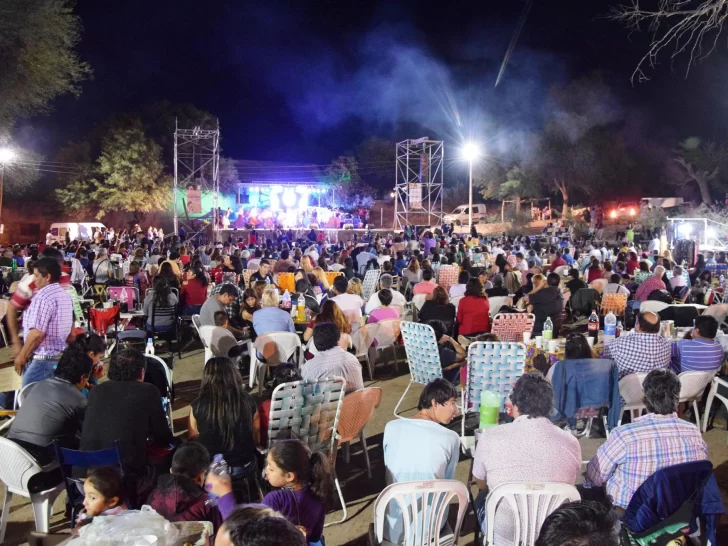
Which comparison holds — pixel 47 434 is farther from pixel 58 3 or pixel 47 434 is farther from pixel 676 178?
pixel 676 178

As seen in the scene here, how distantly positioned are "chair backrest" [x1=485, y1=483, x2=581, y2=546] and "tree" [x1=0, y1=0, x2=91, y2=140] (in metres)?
13.1

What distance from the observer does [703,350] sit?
560 centimetres

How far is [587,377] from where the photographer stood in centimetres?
480

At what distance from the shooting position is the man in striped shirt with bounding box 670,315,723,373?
5.61 metres

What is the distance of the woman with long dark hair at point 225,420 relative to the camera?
3.79 m

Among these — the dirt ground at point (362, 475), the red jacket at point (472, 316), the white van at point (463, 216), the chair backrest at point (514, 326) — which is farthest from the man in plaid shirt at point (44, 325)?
the white van at point (463, 216)

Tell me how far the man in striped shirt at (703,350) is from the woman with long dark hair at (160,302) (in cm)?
616

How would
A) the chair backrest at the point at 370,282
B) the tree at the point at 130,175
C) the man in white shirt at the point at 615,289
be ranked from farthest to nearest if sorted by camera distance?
1. the tree at the point at 130,175
2. the chair backrest at the point at 370,282
3. the man in white shirt at the point at 615,289

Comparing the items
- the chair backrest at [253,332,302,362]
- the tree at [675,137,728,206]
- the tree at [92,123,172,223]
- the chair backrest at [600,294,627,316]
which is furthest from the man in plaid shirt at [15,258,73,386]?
the tree at [675,137,728,206]

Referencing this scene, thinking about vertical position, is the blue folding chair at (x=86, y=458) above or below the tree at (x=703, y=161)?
below

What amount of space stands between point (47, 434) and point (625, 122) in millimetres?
43428

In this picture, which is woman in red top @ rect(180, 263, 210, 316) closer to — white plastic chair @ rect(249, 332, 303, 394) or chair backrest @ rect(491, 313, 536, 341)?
white plastic chair @ rect(249, 332, 303, 394)

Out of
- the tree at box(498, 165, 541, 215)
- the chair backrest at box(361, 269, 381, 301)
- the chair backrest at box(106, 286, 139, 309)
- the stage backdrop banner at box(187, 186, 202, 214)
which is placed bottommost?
the chair backrest at box(106, 286, 139, 309)

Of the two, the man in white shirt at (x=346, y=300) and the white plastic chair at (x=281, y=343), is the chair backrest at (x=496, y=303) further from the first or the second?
the white plastic chair at (x=281, y=343)
